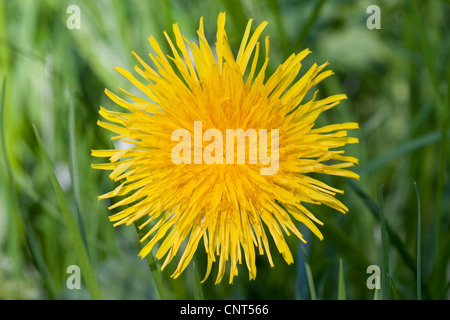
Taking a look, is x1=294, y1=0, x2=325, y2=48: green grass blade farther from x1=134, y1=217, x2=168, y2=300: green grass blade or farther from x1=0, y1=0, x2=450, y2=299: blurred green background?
x1=134, y1=217, x2=168, y2=300: green grass blade

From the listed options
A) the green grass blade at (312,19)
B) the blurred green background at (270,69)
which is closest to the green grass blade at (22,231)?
the blurred green background at (270,69)

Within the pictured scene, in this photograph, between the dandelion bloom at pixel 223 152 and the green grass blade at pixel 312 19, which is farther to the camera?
the green grass blade at pixel 312 19

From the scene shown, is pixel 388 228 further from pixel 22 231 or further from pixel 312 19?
pixel 22 231

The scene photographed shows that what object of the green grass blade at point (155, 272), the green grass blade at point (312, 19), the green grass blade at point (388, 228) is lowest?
the green grass blade at point (155, 272)

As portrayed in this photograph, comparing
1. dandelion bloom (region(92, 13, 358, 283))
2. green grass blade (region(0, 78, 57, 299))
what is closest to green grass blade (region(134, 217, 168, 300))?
dandelion bloom (region(92, 13, 358, 283))

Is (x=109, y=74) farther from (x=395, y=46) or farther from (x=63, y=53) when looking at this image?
(x=395, y=46)

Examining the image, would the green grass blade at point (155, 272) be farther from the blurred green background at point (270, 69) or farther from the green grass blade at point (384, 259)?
the green grass blade at point (384, 259)

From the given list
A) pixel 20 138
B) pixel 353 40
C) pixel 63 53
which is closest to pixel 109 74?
pixel 63 53
